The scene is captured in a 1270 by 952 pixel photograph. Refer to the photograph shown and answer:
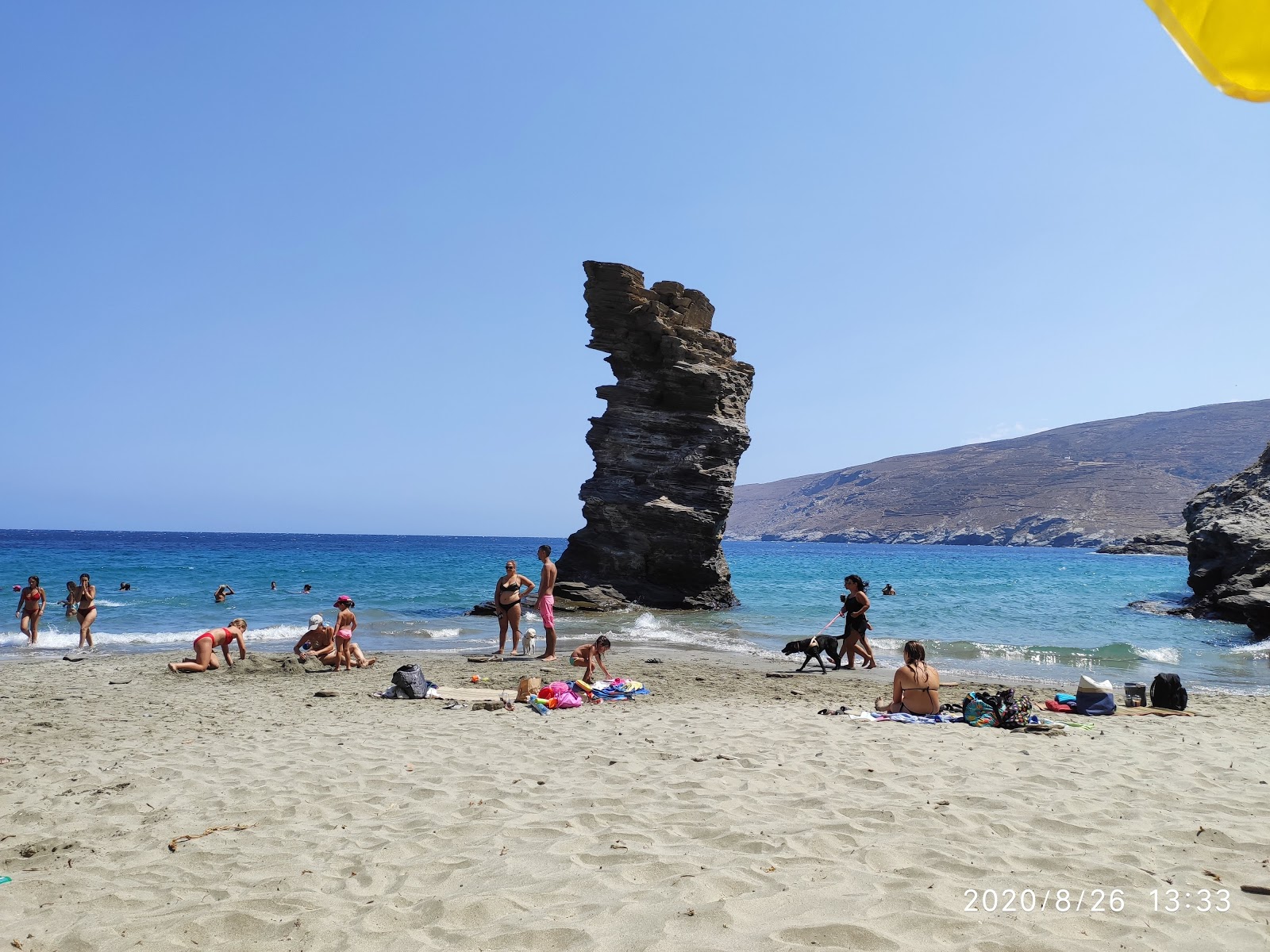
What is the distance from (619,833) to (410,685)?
6001mm

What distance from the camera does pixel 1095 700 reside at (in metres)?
9.15

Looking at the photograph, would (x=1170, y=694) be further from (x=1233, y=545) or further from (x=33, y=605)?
(x=33, y=605)

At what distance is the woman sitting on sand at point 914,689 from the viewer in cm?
873

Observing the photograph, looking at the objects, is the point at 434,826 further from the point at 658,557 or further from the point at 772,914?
the point at 658,557

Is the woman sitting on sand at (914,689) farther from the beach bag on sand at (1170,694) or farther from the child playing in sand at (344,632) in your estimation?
the child playing in sand at (344,632)

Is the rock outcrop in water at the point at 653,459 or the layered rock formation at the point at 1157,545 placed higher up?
the rock outcrop in water at the point at 653,459

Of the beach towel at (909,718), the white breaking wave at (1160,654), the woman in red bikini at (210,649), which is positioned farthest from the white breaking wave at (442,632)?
the white breaking wave at (1160,654)

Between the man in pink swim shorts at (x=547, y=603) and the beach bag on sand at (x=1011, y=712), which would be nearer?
the beach bag on sand at (x=1011, y=712)

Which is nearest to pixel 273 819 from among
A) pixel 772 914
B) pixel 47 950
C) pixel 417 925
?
pixel 47 950

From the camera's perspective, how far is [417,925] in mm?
3498

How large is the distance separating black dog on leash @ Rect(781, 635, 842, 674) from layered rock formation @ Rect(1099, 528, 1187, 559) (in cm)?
9073

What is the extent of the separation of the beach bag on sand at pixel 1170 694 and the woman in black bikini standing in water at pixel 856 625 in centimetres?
456

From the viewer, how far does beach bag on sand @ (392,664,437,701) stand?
9875 mm

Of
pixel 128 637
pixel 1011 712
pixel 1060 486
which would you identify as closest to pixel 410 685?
pixel 1011 712
